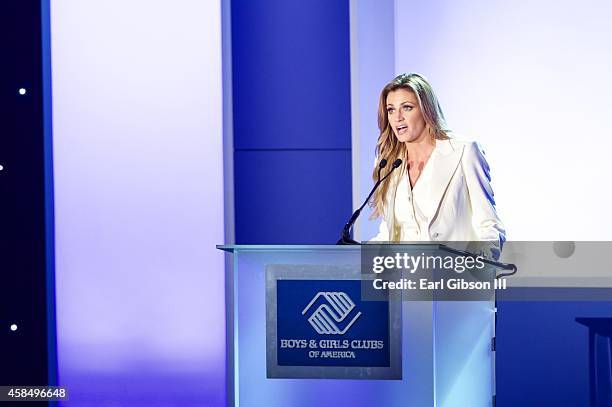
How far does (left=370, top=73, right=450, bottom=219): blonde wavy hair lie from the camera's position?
321 cm

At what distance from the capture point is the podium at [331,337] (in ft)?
7.60

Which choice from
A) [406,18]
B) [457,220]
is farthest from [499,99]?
[457,220]

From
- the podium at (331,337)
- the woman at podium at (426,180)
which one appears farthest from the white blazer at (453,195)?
the podium at (331,337)

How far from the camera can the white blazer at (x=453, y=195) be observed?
3.20 metres


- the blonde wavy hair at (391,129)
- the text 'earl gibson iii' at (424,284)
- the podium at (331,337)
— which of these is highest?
the blonde wavy hair at (391,129)

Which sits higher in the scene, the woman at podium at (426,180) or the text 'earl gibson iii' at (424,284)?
the woman at podium at (426,180)

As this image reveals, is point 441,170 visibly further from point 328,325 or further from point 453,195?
point 328,325

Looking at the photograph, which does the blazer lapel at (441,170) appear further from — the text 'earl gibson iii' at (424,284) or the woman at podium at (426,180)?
the text 'earl gibson iii' at (424,284)

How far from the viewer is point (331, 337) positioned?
235 centimetres

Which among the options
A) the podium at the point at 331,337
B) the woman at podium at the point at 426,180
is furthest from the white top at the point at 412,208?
the podium at the point at 331,337

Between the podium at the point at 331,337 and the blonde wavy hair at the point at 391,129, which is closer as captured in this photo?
the podium at the point at 331,337

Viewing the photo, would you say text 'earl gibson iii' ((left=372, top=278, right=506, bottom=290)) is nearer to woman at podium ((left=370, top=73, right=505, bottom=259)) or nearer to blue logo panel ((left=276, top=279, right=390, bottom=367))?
blue logo panel ((left=276, top=279, right=390, bottom=367))

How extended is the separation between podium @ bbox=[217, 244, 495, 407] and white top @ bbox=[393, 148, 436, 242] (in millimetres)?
843

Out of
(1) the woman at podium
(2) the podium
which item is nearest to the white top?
(1) the woman at podium
